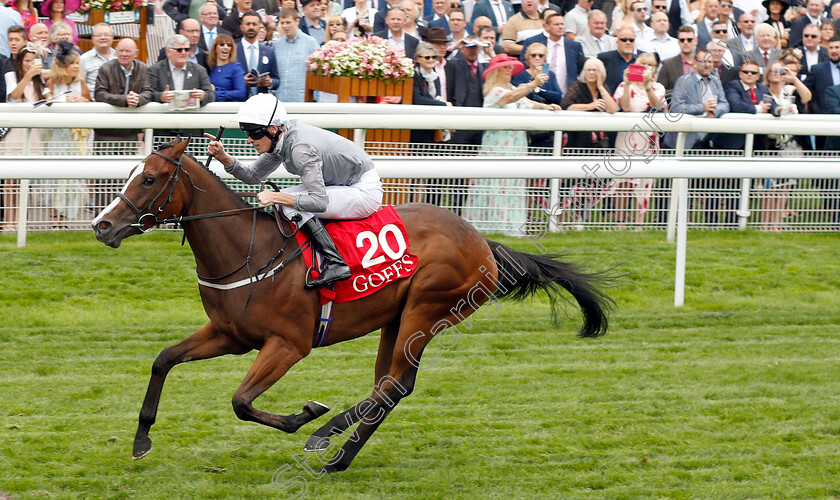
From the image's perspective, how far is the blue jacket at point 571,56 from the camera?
934cm

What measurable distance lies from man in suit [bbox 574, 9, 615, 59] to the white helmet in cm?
603

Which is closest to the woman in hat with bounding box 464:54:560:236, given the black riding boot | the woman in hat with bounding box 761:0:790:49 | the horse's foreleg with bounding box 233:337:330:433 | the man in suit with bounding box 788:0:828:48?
the black riding boot

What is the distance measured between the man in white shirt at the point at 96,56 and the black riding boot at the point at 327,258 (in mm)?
4122

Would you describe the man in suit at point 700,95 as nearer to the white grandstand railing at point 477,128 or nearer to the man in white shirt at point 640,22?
the white grandstand railing at point 477,128

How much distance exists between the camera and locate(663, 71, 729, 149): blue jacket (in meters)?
8.85

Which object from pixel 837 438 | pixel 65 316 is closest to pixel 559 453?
pixel 837 438

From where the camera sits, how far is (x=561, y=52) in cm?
939

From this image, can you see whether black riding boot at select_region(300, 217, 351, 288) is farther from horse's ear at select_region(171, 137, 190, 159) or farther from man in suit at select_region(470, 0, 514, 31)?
man in suit at select_region(470, 0, 514, 31)

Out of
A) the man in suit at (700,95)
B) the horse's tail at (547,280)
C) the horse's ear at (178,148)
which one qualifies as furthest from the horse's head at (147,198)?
the man in suit at (700,95)

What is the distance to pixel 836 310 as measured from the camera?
7594 mm

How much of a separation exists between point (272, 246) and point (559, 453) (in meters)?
1.59

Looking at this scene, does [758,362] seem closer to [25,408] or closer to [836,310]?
[836,310]

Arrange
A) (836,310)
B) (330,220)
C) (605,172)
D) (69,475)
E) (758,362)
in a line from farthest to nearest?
(836,310) → (605,172) → (758,362) → (330,220) → (69,475)

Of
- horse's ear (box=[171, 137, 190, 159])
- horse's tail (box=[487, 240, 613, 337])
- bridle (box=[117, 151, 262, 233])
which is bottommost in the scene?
horse's tail (box=[487, 240, 613, 337])
